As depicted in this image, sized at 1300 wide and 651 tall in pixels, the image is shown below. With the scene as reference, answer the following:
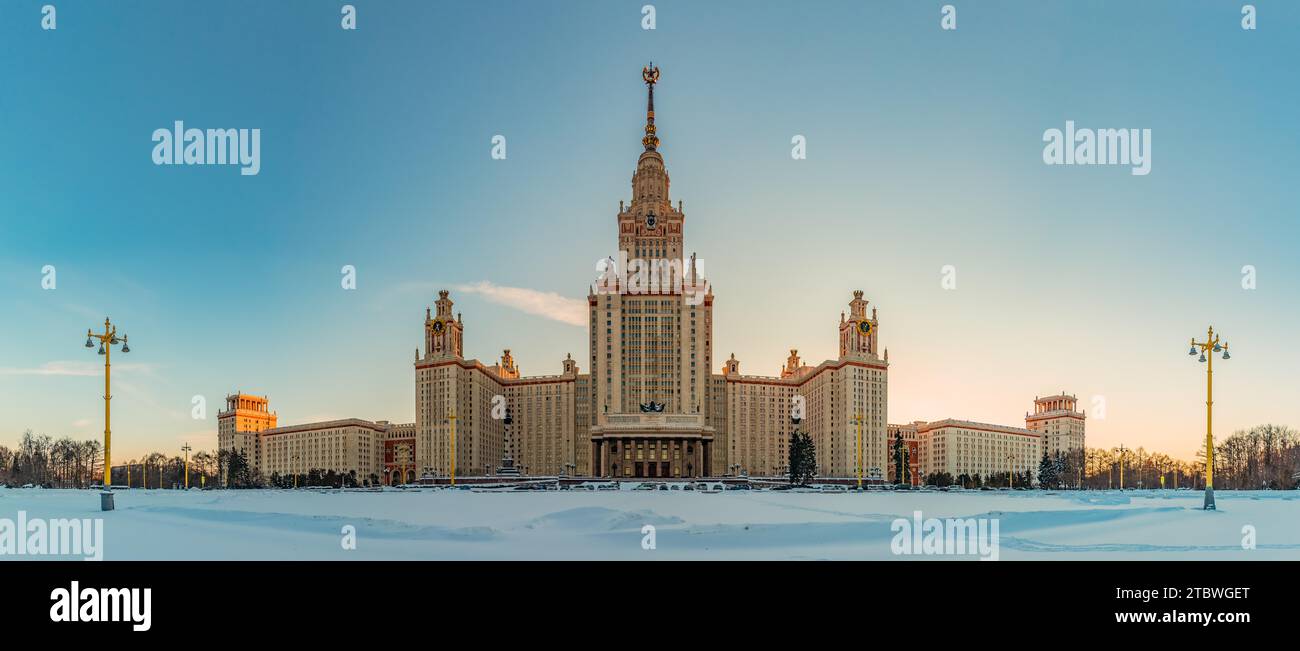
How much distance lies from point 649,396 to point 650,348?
8.44 meters

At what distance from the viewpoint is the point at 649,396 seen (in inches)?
5453

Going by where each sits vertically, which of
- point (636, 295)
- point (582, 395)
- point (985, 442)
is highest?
→ point (636, 295)

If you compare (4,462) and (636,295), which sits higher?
(636,295)

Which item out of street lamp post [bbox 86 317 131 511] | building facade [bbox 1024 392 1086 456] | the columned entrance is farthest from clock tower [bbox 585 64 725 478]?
street lamp post [bbox 86 317 131 511]

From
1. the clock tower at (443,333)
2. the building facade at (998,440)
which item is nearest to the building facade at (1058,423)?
the building facade at (998,440)

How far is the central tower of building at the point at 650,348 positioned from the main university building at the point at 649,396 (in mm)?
214

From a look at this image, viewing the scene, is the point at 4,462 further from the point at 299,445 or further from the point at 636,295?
the point at 636,295

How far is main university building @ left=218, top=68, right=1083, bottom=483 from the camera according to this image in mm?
135750

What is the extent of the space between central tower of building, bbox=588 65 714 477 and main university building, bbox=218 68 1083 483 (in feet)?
0.70

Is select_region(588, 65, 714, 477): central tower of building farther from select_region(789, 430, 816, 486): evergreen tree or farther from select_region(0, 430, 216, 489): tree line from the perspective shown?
select_region(0, 430, 216, 489): tree line

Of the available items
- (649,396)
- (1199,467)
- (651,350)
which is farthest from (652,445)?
(1199,467)
